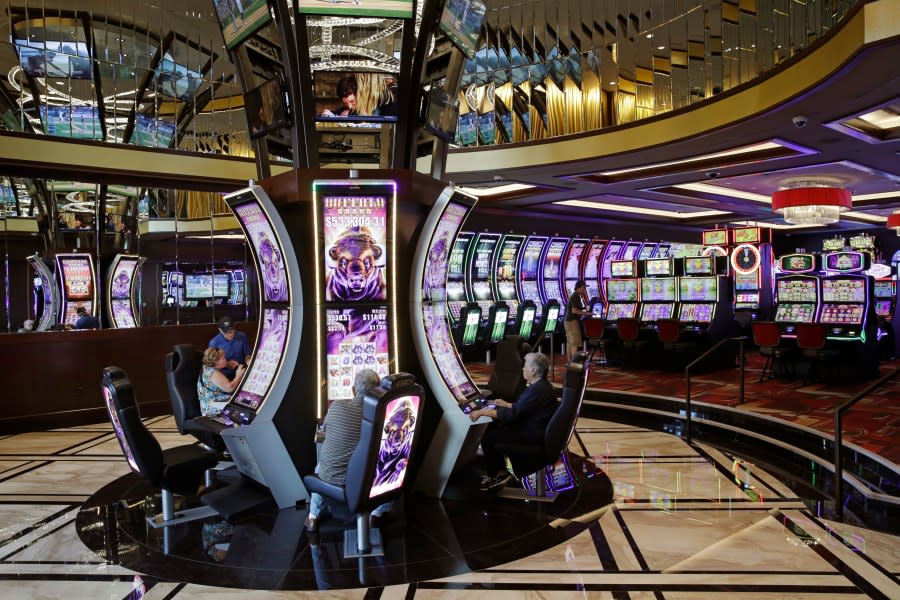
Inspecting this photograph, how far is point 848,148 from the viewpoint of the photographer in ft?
26.6

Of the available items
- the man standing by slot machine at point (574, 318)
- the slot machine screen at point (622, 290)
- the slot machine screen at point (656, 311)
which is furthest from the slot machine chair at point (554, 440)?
the slot machine screen at point (622, 290)

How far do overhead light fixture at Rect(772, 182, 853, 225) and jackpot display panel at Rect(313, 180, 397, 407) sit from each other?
8.31 metres

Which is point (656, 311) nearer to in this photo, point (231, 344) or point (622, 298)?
point (622, 298)

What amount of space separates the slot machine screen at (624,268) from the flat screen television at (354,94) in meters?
9.24

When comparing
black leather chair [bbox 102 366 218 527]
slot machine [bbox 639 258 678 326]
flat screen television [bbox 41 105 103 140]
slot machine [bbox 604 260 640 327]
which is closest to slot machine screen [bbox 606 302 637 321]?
slot machine [bbox 604 260 640 327]

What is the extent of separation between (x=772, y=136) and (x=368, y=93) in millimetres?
5223

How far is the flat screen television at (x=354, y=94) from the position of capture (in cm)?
434

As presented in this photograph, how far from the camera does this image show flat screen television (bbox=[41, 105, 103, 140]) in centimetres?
761

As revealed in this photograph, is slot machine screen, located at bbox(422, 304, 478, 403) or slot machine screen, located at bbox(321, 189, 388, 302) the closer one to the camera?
slot machine screen, located at bbox(321, 189, 388, 302)

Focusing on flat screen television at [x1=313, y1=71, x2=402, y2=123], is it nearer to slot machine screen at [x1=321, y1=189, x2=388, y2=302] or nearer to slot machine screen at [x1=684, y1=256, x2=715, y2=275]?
slot machine screen at [x1=321, y1=189, x2=388, y2=302]

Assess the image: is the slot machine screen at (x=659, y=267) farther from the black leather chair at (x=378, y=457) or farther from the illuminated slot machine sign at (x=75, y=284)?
the black leather chair at (x=378, y=457)

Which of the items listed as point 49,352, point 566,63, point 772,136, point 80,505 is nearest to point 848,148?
point 772,136

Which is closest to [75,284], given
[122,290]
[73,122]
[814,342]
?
[122,290]

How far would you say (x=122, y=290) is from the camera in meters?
8.73
